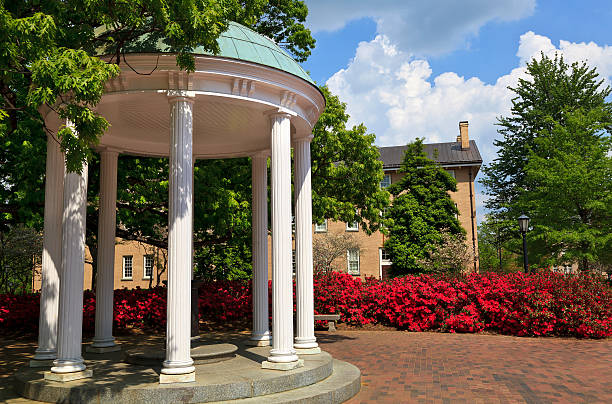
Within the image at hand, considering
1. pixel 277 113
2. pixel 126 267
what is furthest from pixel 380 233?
pixel 277 113

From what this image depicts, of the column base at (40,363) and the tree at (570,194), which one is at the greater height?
the tree at (570,194)

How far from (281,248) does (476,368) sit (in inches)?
219

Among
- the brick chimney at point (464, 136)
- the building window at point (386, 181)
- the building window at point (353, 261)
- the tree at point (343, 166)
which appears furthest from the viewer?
the brick chimney at point (464, 136)

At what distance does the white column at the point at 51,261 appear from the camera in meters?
9.13

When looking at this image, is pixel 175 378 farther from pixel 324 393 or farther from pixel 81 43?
pixel 81 43

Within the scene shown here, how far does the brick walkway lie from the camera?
8.52 meters

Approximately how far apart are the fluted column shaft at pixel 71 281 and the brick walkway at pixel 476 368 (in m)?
4.74

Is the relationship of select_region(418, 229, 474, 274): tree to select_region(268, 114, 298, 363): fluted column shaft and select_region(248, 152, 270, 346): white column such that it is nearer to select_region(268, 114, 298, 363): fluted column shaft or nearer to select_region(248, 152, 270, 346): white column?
select_region(248, 152, 270, 346): white column

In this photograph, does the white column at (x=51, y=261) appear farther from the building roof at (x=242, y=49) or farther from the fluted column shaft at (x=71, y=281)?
the building roof at (x=242, y=49)

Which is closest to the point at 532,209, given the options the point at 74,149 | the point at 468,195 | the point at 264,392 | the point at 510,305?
the point at 468,195

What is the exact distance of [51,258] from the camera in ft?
30.9

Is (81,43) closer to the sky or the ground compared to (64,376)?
closer to the sky

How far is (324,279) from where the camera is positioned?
20625 millimetres

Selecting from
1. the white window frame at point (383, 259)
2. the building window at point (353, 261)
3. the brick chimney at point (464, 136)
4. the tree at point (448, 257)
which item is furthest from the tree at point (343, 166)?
the brick chimney at point (464, 136)
